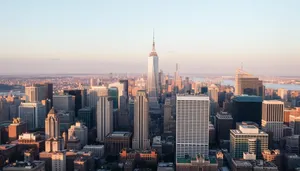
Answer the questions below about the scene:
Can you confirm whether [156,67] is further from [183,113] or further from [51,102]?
[183,113]

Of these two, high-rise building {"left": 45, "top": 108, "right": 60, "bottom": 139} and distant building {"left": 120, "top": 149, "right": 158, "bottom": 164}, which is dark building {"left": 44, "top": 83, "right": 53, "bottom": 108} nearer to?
high-rise building {"left": 45, "top": 108, "right": 60, "bottom": 139}

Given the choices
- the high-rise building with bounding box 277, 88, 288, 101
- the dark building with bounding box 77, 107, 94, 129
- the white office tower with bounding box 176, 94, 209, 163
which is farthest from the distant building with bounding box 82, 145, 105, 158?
the high-rise building with bounding box 277, 88, 288, 101

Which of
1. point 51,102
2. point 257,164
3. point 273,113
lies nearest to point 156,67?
point 51,102

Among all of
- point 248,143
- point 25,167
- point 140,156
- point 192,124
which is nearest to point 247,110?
point 248,143

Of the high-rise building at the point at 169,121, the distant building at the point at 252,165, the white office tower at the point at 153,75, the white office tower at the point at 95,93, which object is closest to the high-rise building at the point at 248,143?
the distant building at the point at 252,165

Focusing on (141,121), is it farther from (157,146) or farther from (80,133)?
(80,133)

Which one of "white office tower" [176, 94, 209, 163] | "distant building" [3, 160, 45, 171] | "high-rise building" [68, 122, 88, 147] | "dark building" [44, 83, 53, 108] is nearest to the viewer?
"distant building" [3, 160, 45, 171]
